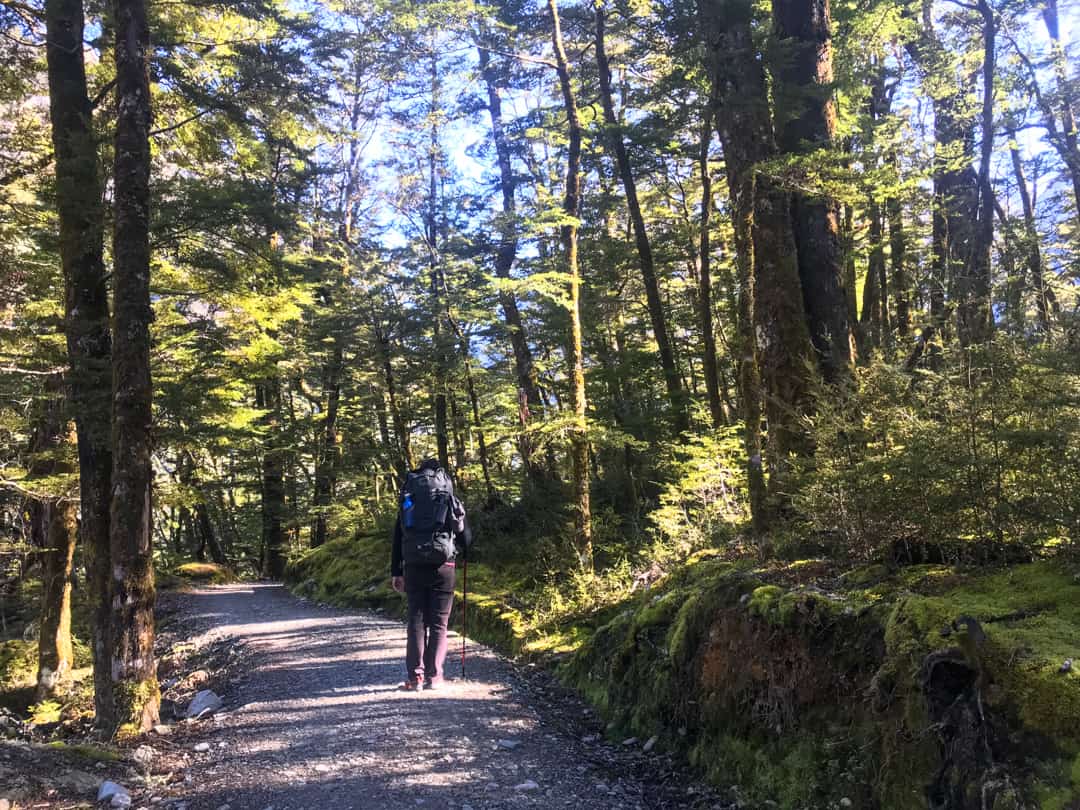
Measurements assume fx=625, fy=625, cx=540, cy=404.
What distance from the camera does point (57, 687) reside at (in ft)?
33.8

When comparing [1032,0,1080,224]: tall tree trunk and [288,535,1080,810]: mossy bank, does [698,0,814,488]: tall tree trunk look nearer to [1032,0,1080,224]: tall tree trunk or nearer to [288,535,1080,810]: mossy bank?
[288,535,1080,810]: mossy bank

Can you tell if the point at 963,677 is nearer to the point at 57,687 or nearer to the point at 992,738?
the point at 992,738

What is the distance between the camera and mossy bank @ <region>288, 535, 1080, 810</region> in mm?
2584

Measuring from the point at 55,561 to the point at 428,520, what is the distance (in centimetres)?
861

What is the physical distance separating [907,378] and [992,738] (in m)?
2.79

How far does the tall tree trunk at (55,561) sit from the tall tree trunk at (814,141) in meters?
11.2

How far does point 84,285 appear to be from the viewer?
8.27 meters

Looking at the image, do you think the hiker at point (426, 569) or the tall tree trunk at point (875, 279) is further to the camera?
the tall tree trunk at point (875, 279)

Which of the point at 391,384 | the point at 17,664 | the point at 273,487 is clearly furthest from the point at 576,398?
the point at 273,487

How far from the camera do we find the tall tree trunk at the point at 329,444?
2045 centimetres

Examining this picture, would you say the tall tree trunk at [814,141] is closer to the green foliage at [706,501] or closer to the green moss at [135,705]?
the green foliage at [706,501]

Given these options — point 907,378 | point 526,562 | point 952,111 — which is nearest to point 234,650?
point 526,562

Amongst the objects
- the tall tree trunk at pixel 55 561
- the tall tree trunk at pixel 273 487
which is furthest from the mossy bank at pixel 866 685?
the tall tree trunk at pixel 273 487

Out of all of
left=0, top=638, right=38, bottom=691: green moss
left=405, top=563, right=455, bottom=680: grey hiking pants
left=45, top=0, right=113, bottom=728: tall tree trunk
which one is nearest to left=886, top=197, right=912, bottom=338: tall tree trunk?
left=405, top=563, right=455, bottom=680: grey hiking pants
